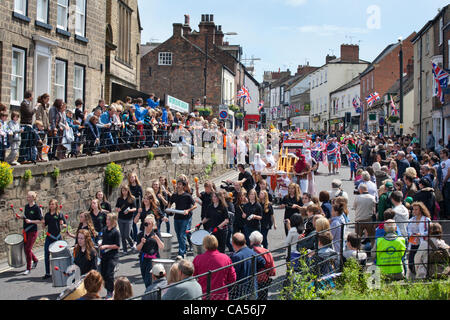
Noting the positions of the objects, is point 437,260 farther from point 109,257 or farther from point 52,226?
point 52,226

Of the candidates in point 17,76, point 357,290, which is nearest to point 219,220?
point 357,290

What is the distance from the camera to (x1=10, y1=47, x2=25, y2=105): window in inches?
743

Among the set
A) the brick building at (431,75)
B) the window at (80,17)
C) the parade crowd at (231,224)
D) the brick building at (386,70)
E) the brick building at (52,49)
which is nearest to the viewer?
the parade crowd at (231,224)

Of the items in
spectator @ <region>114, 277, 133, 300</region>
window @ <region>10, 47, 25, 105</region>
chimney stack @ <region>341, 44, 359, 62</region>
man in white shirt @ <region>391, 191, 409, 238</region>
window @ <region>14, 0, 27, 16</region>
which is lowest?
spectator @ <region>114, 277, 133, 300</region>

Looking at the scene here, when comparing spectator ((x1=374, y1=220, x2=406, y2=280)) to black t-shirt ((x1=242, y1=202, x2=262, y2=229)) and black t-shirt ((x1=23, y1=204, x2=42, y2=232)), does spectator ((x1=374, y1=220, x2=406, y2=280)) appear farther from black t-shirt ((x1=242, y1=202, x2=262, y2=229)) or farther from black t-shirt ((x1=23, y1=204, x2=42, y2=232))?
black t-shirt ((x1=23, y1=204, x2=42, y2=232))

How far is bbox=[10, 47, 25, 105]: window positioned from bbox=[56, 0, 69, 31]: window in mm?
2697

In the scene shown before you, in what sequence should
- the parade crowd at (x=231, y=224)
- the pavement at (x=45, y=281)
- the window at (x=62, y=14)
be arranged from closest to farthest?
the parade crowd at (x=231, y=224), the pavement at (x=45, y=281), the window at (x=62, y=14)

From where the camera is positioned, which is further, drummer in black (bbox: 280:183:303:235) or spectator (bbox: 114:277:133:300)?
drummer in black (bbox: 280:183:303:235)

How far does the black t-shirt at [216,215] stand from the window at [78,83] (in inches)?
A: 512

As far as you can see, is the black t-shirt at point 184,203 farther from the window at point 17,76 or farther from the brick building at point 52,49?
the window at point 17,76

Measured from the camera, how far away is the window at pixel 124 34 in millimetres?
29881

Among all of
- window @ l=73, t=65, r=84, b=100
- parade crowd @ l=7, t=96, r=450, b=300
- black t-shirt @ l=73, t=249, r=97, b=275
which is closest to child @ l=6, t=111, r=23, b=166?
parade crowd @ l=7, t=96, r=450, b=300

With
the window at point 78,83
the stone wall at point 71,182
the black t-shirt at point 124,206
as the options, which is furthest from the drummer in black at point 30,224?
the window at point 78,83

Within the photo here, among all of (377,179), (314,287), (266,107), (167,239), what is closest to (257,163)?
(377,179)
